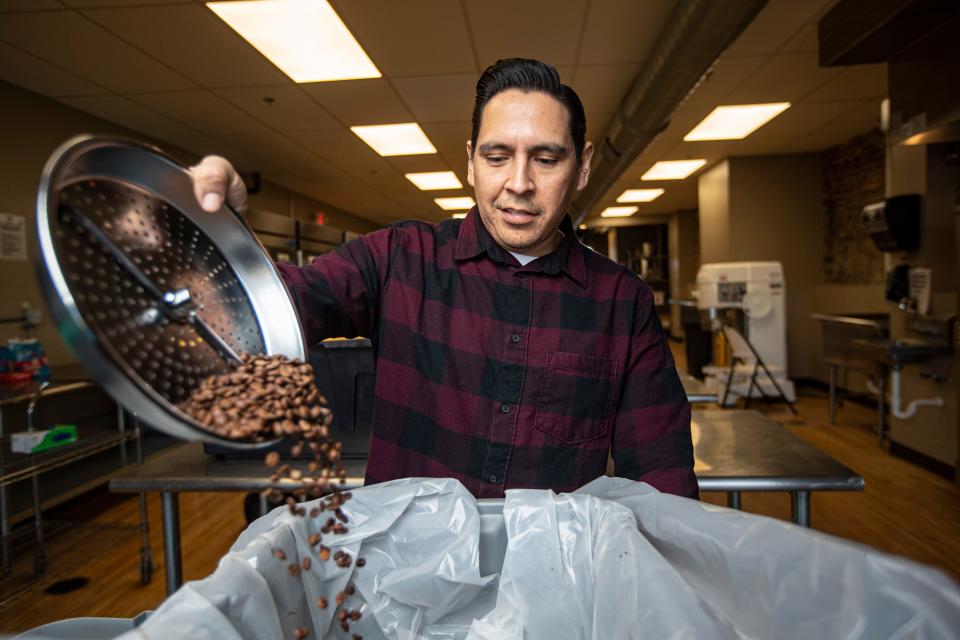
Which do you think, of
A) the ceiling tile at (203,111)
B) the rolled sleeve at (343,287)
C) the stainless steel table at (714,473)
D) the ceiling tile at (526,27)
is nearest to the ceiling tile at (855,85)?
the ceiling tile at (526,27)

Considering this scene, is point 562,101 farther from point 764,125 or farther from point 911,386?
point 764,125

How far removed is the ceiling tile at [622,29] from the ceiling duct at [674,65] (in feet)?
0.20

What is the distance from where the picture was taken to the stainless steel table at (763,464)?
4.56 feet

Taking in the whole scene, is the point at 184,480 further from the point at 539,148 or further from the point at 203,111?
the point at 203,111

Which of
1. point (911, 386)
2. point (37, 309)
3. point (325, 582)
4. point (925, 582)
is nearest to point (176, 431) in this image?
point (325, 582)

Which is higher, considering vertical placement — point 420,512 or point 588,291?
point 588,291

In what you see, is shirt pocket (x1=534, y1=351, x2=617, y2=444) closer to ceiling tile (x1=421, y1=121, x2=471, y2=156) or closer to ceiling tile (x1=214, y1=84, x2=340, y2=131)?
ceiling tile (x1=214, y1=84, x2=340, y2=131)

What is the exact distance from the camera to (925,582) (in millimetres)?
527

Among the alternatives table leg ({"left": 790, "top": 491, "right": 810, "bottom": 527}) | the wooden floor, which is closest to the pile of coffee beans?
table leg ({"left": 790, "top": 491, "right": 810, "bottom": 527})

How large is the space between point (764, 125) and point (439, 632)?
→ 5.65 m

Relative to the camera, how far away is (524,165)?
1.00 m

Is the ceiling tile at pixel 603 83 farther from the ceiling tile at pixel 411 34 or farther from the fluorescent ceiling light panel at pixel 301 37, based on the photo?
the fluorescent ceiling light panel at pixel 301 37

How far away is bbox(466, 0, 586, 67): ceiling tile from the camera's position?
284 centimetres

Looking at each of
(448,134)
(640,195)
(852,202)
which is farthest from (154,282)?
(640,195)
